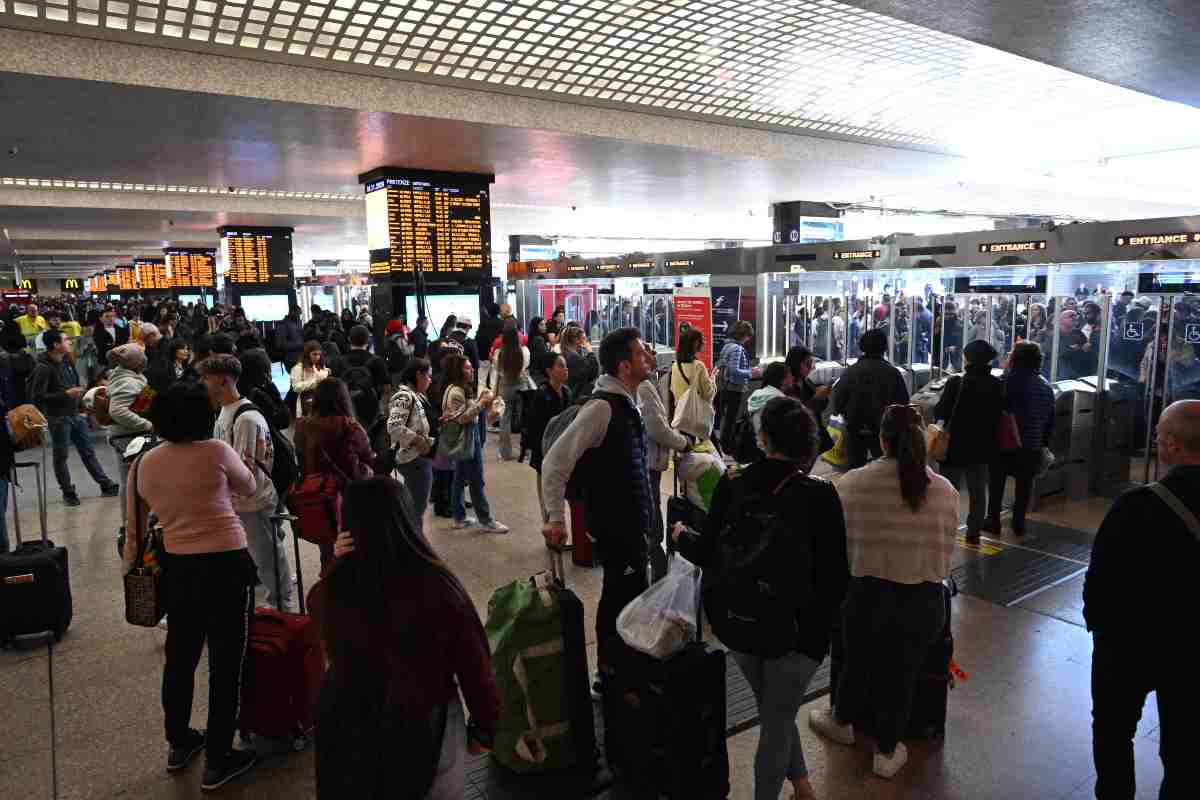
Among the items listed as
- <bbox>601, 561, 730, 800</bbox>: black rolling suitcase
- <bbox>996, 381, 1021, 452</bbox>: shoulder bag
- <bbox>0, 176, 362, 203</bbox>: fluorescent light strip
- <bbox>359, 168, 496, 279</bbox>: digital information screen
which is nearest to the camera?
<bbox>601, 561, 730, 800</bbox>: black rolling suitcase

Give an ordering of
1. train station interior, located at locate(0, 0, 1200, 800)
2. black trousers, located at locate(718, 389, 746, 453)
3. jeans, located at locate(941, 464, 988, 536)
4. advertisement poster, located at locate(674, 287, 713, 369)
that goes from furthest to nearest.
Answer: advertisement poster, located at locate(674, 287, 713, 369)
black trousers, located at locate(718, 389, 746, 453)
jeans, located at locate(941, 464, 988, 536)
train station interior, located at locate(0, 0, 1200, 800)

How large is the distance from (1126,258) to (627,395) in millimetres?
6575

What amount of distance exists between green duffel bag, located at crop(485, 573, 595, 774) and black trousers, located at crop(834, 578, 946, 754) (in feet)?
3.80

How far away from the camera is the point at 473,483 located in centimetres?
636

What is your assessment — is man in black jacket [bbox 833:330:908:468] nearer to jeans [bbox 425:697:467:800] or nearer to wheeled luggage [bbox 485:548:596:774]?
wheeled luggage [bbox 485:548:596:774]

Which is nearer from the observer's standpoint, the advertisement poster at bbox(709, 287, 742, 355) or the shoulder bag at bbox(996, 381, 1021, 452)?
the shoulder bag at bbox(996, 381, 1021, 452)

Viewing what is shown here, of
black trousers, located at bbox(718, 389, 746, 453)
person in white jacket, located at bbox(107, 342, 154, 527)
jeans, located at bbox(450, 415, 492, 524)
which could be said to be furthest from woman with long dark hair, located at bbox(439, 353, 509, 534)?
black trousers, located at bbox(718, 389, 746, 453)

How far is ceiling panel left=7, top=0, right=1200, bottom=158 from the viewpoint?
7.27 metres

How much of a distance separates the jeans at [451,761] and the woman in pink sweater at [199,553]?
1505mm

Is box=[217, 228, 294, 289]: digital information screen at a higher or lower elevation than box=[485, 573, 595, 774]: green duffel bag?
higher

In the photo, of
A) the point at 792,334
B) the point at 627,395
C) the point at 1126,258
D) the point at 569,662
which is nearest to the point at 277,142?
the point at 792,334

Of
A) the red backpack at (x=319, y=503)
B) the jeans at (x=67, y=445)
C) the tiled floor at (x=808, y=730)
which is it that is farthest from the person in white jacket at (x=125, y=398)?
the red backpack at (x=319, y=503)

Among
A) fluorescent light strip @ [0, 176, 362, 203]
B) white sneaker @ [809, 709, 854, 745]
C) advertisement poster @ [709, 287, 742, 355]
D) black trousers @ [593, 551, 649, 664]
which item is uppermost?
fluorescent light strip @ [0, 176, 362, 203]

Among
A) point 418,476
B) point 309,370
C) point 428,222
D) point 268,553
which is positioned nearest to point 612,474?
point 268,553
